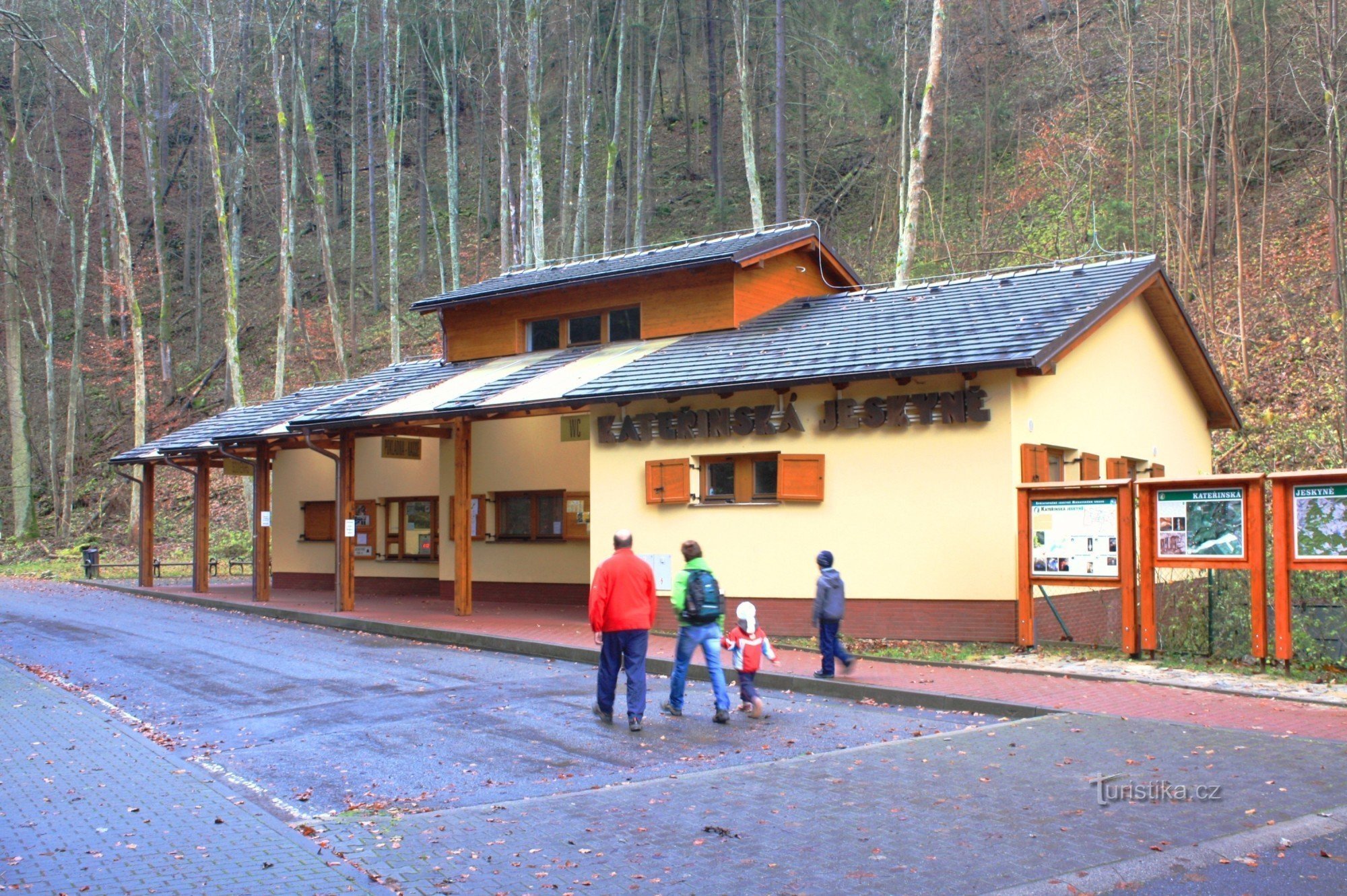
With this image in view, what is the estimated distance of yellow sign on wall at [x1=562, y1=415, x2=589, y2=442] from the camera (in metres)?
20.9

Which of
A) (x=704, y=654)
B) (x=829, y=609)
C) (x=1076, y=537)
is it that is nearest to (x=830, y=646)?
(x=829, y=609)

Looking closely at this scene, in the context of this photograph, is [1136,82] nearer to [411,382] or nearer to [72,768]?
[411,382]

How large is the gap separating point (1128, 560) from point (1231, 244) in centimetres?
1835

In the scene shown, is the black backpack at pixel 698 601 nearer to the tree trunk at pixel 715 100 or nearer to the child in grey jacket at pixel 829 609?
the child in grey jacket at pixel 829 609

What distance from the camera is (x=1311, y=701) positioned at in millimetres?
10102

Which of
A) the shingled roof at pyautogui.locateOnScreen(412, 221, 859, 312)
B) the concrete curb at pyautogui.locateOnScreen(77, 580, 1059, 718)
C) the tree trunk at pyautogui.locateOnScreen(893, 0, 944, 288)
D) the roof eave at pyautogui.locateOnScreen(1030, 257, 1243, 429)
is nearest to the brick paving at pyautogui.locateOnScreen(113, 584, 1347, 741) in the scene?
the concrete curb at pyautogui.locateOnScreen(77, 580, 1059, 718)

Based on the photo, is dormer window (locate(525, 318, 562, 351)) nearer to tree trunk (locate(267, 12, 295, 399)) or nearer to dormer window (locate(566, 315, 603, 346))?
dormer window (locate(566, 315, 603, 346))

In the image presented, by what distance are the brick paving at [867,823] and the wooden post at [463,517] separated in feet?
38.2

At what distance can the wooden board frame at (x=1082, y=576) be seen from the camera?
41.3 ft

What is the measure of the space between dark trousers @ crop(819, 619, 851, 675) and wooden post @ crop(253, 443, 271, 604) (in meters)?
14.6

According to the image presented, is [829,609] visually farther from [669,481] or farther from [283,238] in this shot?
[283,238]

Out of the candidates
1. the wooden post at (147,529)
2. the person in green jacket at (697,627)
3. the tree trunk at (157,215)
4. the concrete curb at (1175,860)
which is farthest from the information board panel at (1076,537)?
the tree trunk at (157,215)

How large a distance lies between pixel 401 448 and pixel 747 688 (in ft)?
48.8

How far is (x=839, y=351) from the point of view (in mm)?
15875
